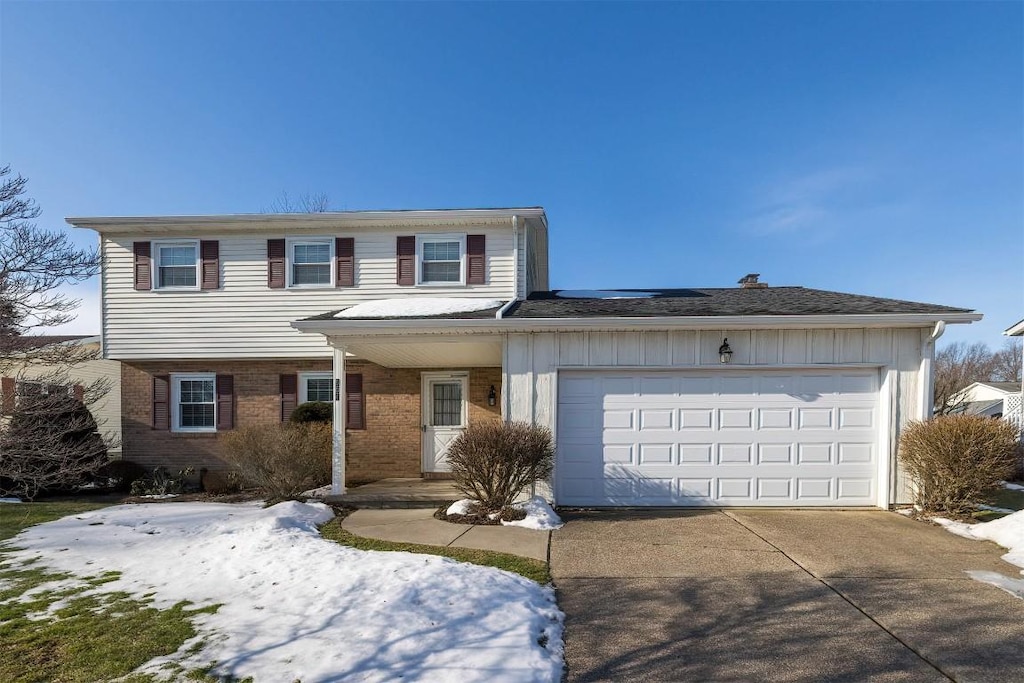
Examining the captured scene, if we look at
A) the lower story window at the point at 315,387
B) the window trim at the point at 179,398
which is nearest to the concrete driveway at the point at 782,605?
the lower story window at the point at 315,387

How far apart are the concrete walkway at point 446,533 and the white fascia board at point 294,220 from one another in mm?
6040

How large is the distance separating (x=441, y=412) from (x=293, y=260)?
4.53 metres

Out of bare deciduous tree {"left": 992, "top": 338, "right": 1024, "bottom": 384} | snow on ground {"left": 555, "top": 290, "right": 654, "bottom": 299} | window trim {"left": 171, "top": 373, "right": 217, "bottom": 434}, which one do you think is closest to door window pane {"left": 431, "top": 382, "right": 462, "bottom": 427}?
snow on ground {"left": 555, "top": 290, "right": 654, "bottom": 299}

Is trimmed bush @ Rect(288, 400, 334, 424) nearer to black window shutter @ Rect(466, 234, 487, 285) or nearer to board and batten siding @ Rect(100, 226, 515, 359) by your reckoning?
board and batten siding @ Rect(100, 226, 515, 359)

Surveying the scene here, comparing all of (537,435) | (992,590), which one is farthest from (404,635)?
(992,590)

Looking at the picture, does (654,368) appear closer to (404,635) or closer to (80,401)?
(404,635)

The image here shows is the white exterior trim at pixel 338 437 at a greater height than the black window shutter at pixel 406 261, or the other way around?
the black window shutter at pixel 406 261

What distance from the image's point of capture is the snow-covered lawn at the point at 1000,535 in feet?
15.7

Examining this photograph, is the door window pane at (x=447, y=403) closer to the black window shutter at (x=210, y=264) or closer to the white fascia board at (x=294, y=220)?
the white fascia board at (x=294, y=220)

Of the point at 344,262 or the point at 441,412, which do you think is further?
the point at 441,412

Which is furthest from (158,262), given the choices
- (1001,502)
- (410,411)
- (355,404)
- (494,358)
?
(1001,502)

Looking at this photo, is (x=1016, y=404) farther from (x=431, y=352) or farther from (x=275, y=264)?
(x=275, y=264)

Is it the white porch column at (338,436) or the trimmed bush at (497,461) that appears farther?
the white porch column at (338,436)

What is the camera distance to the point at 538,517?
6836 mm
